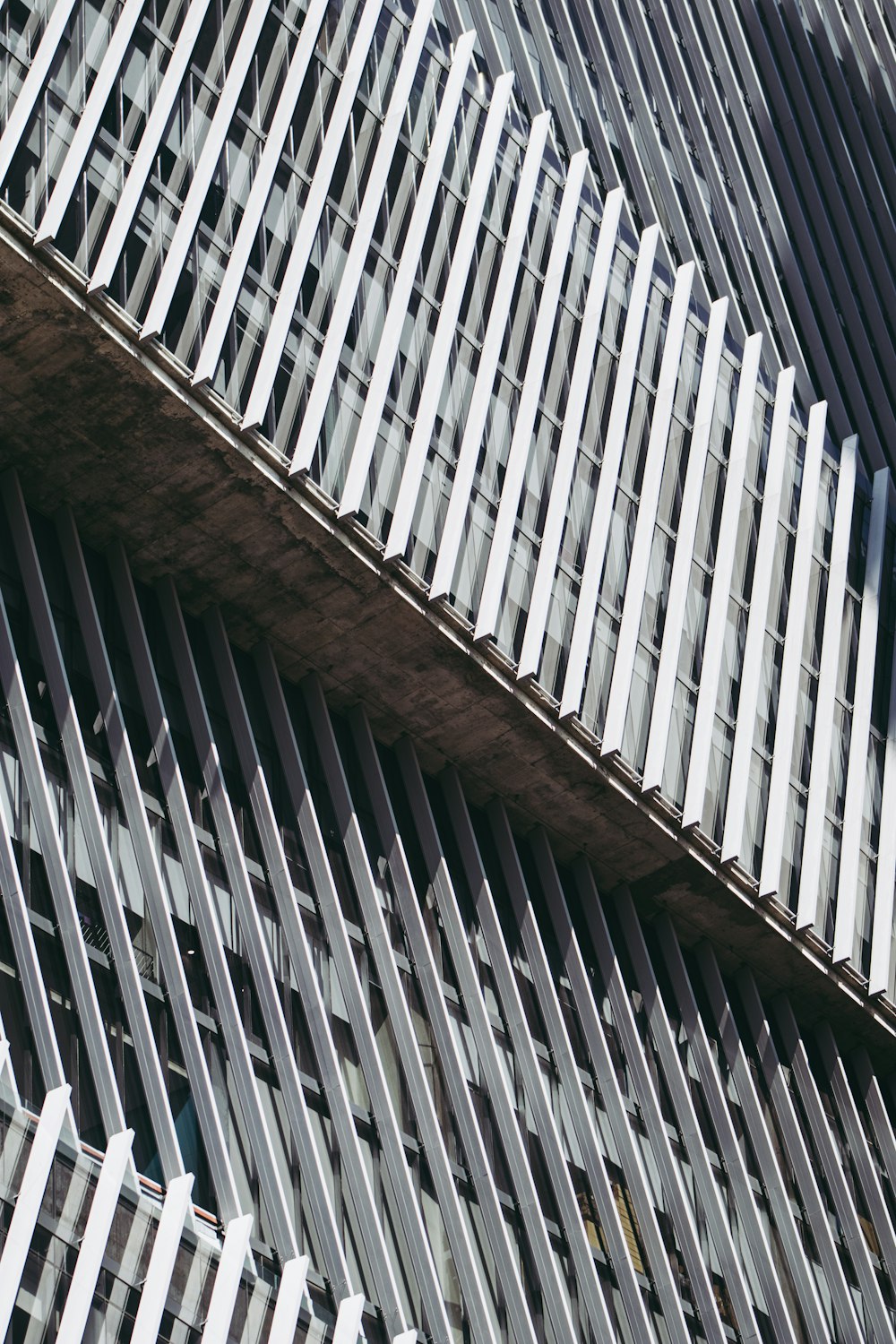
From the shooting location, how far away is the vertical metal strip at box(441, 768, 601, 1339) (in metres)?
37.4

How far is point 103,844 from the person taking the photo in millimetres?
33188

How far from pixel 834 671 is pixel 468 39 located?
17.0 metres

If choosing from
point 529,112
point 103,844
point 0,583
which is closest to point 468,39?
point 529,112

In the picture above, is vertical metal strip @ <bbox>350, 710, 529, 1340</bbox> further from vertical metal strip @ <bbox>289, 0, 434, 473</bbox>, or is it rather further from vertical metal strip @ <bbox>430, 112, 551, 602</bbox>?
vertical metal strip @ <bbox>289, 0, 434, 473</bbox>

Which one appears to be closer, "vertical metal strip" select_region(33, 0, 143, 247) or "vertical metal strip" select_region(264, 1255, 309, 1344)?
"vertical metal strip" select_region(264, 1255, 309, 1344)

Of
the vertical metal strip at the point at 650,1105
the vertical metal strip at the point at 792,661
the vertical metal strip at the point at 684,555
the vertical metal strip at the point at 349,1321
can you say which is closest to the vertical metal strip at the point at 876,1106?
the vertical metal strip at the point at 792,661

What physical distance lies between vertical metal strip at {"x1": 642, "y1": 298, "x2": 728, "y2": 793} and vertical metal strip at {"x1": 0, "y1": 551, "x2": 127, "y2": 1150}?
1468cm

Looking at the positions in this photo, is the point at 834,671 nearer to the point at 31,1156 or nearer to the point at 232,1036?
the point at 232,1036

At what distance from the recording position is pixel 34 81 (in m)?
33.8

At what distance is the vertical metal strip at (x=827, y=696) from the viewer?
46781 millimetres

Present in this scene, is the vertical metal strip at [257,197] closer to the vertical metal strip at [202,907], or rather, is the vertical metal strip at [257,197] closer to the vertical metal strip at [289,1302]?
the vertical metal strip at [202,907]

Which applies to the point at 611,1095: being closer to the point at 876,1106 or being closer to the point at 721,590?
the point at 876,1106

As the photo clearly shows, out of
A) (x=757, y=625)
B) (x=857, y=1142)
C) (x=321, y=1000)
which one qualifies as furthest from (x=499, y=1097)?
(x=757, y=625)

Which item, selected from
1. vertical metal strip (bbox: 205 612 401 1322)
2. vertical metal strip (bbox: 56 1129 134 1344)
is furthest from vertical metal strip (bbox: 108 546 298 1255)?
vertical metal strip (bbox: 56 1129 134 1344)
